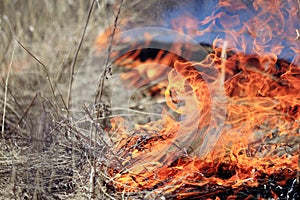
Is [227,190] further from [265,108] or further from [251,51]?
[251,51]

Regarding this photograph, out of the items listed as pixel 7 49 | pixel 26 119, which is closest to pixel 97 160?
pixel 26 119

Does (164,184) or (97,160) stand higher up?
(97,160)

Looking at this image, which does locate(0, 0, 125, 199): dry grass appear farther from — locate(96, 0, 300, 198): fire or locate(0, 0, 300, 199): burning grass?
locate(96, 0, 300, 198): fire

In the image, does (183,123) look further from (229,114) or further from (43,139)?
(43,139)

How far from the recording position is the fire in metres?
2.43

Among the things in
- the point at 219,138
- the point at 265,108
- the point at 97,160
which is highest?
the point at 265,108

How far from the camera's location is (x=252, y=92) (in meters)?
3.05

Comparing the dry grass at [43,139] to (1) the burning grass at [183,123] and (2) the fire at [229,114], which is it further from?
(2) the fire at [229,114]

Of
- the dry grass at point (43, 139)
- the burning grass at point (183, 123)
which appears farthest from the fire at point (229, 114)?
the dry grass at point (43, 139)

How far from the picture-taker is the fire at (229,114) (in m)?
2.43

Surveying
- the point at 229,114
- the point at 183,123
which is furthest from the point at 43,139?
the point at 229,114

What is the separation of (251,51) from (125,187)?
4.45 feet

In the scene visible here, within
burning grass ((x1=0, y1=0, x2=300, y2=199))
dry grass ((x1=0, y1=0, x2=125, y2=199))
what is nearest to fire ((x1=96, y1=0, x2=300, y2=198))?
burning grass ((x1=0, y1=0, x2=300, y2=199))

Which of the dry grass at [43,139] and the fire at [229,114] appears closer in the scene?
the dry grass at [43,139]
